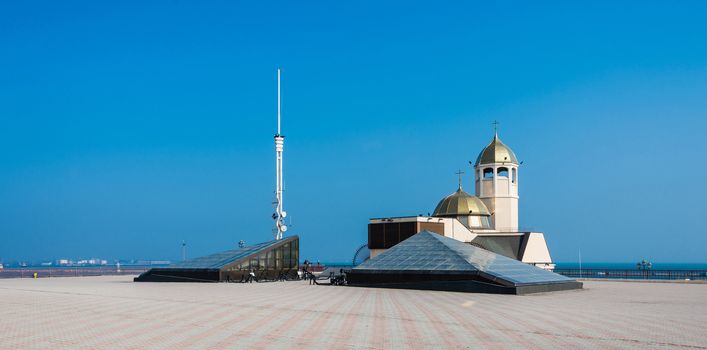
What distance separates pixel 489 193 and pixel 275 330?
66.1m

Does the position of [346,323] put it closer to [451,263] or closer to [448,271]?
[448,271]

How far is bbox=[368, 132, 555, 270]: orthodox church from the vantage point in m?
68.1

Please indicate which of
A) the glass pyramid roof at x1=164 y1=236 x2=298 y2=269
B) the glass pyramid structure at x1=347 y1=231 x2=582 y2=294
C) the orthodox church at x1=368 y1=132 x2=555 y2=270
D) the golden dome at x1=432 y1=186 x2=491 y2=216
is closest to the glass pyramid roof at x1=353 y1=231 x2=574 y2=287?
the glass pyramid structure at x1=347 y1=231 x2=582 y2=294

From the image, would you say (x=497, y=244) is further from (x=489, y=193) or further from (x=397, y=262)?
(x=397, y=262)

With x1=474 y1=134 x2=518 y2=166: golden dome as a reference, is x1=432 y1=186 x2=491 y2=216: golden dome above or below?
below

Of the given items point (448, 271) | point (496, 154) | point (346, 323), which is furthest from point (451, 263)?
point (496, 154)

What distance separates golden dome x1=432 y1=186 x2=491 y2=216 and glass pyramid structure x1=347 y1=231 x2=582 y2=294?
29507 mm

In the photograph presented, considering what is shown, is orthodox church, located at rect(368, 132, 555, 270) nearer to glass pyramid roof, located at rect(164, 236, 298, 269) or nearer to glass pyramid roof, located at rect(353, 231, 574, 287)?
glass pyramid roof, located at rect(164, 236, 298, 269)

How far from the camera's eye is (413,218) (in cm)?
6681

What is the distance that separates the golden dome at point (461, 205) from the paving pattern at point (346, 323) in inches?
1757

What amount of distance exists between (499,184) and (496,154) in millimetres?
3697

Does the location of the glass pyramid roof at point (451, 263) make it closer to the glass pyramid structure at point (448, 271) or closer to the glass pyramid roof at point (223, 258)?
the glass pyramid structure at point (448, 271)

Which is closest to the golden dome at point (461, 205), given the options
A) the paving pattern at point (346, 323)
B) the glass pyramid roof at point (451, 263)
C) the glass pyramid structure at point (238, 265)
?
the glass pyramid structure at point (238, 265)

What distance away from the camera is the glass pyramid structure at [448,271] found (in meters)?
38.5
